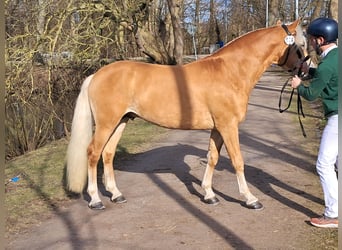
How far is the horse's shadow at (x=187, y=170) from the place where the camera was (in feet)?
18.0

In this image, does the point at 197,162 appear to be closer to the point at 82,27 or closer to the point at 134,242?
the point at 134,242

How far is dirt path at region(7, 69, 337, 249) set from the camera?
4223 mm

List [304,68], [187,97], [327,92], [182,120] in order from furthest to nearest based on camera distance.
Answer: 1. [182,120]
2. [187,97]
3. [304,68]
4. [327,92]

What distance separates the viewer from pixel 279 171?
6609 mm

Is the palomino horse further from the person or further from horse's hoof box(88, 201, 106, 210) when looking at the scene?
the person

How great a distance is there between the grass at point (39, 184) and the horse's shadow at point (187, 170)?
1.57 ft

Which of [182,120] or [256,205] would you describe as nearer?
[256,205]

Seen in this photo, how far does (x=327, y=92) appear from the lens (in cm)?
418

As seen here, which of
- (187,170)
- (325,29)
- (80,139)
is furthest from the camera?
(187,170)

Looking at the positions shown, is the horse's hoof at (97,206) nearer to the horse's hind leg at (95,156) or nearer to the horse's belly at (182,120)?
the horse's hind leg at (95,156)

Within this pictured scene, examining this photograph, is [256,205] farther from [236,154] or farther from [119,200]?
[119,200]

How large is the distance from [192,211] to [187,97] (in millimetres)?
1330

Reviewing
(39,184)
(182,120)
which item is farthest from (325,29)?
(39,184)

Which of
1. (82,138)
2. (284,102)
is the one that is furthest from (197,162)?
(284,102)
